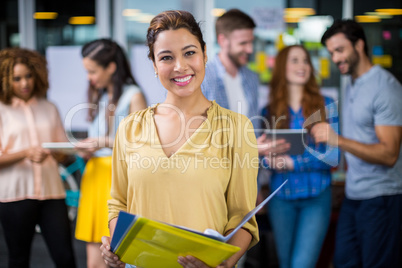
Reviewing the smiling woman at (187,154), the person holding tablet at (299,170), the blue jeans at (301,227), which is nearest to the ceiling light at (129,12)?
the person holding tablet at (299,170)

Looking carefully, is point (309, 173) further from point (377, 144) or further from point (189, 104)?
point (189, 104)

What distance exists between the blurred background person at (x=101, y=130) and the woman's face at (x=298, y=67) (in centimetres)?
94

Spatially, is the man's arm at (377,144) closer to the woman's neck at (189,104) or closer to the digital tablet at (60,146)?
the woman's neck at (189,104)

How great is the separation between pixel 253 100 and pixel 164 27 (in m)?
1.63

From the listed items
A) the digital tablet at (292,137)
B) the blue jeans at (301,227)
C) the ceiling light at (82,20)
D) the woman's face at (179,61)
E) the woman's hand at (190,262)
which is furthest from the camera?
the ceiling light at (82,20)

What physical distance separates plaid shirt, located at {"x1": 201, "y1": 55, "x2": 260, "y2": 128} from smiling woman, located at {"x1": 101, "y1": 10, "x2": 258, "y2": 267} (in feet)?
2.01

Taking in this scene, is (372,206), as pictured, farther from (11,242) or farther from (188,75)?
(11,242)

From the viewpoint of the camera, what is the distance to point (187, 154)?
5.21 ft

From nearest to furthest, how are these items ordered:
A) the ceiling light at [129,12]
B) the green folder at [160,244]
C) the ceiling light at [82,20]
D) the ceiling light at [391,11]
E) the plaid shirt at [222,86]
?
the green folder at [160,244]
the plaid shirt at [222,86]
the ceiling light at [391,11]
the ceiling light at [129,12]
the ceiling light at [82,20]

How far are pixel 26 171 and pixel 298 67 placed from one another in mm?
1772

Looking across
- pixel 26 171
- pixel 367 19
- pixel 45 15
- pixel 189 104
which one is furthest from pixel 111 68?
pixel 45 15

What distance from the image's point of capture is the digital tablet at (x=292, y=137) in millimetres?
2625

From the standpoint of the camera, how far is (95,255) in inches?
110

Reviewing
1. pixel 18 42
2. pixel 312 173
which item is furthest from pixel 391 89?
pixel 18 42
